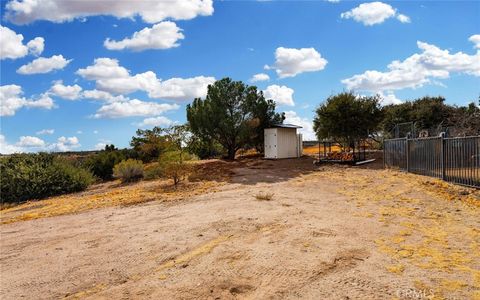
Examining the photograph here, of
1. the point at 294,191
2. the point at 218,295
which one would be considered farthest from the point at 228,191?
the point at 218,295

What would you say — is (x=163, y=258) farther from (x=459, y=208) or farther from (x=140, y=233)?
(x=459, y=208)

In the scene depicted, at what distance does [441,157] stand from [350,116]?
11032 millimetres

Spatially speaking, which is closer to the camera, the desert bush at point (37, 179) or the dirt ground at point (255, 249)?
the dirt ground at point (255, 249)

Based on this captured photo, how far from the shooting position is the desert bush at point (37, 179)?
59.9 ft

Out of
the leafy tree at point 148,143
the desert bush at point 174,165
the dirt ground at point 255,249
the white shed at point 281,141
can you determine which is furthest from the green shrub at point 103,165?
the dirt ground at point 255,249

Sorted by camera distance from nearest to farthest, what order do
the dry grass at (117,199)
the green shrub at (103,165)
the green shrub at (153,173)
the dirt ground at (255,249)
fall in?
the dirt ground at (255,249) → the dry grass at (117,199) → the green shrub at (153,173) → the green shrub at (103,165)

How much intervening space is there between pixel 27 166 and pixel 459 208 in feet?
57.7

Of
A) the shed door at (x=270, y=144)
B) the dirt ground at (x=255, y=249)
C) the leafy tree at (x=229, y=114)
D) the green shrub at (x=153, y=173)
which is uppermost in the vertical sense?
the leafy tree at (x=229, y=114)

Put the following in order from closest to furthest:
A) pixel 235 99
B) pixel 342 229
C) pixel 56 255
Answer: pixel 56 255, pixel 342 229, pixel 235 99

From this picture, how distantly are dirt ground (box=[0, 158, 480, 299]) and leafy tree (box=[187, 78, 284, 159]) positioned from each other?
536 inches

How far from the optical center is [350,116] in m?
25.5

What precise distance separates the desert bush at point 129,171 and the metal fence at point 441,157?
12.1 metres

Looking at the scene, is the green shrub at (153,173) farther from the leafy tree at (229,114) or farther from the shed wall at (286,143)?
the shed wall at (286,143)

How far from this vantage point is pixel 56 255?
7422 millimetres
